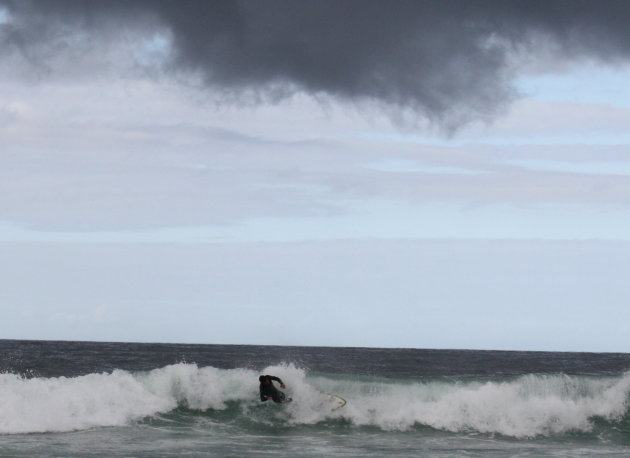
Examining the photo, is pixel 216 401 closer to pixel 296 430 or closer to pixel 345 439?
pixel 296 430

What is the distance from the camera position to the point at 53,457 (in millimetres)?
20000

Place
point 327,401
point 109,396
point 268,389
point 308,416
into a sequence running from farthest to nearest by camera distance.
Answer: point 327,401 → point 109,396 → point 308,416 → point 268,389

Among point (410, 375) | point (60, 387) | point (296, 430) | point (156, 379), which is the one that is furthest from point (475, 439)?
point (410, 375)

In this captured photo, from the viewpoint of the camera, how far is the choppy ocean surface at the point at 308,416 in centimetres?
2292

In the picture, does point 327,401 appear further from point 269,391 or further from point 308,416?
point 269,391

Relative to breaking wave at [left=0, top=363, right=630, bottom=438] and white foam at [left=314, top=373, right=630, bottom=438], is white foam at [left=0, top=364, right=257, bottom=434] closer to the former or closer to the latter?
breaking wave at [left=0, top=363, right=630, bottom=438]

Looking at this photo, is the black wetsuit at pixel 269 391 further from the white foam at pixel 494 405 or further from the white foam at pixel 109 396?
the white foam at pixel 109 396

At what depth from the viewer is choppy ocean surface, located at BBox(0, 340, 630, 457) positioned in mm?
22922

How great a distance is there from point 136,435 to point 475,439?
10.1 meters

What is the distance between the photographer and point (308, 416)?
27875mm

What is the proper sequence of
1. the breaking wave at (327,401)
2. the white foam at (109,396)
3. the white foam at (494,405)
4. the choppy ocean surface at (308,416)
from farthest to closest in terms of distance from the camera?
the white foam at (494,405)
the breaking wave at (327,401)
the white foam at (109,396)
the choppy ocean surface at (308,416)

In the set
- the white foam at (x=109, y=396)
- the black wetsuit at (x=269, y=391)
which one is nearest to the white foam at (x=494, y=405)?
the black wetsuit at (x=269, y=391)

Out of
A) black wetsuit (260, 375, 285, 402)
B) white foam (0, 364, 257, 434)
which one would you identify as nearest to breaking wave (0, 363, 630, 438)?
white foam (0, 364, 257, 434)

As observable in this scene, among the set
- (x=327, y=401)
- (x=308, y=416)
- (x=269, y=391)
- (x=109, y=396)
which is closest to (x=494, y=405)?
(x=327, y=401)
